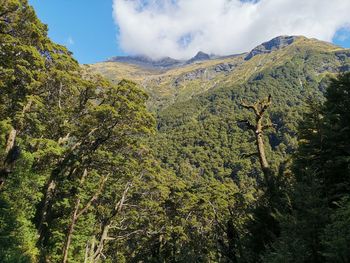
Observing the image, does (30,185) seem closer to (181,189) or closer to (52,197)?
(52,197)

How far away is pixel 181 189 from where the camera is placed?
4362 cm

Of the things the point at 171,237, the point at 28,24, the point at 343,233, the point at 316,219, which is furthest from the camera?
the point at 171,237

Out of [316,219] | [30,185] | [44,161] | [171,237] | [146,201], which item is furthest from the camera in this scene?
[171,237]

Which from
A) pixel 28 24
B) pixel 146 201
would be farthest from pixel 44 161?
pixel 146 201

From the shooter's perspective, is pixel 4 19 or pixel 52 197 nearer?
pixel 4 19

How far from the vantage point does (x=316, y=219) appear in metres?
12.0

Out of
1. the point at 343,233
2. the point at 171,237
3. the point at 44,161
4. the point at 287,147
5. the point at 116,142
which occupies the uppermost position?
the point at 287,147

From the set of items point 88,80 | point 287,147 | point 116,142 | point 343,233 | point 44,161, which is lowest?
point 343,233

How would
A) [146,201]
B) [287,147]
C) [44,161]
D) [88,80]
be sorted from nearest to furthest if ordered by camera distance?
[44,161] → [88,80] → [146,201] → [287,147]

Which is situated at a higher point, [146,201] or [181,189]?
[181,189]

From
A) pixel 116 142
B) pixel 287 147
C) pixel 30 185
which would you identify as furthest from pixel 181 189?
pixel 287 147

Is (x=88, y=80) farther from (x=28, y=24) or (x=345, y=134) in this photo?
(x=345, y=134)

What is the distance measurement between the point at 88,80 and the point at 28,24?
17.1ft

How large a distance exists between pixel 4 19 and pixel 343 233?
735 inches
